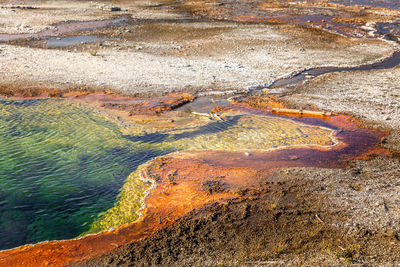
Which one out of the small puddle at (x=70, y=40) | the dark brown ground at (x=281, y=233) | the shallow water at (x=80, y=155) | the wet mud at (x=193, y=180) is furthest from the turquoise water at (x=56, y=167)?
the small puddle at (x=70, y=40)

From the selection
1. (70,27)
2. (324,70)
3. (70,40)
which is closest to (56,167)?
(324,70)

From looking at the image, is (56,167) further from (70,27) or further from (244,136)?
(70,27)

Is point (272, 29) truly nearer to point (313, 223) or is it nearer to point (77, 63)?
point (77, 63)

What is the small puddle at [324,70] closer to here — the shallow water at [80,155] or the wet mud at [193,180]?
the shallow water at [80,155]

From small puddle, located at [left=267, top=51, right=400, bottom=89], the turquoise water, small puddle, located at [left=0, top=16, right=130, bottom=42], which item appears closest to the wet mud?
the turquoise water

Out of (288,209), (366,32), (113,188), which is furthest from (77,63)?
(366,32)

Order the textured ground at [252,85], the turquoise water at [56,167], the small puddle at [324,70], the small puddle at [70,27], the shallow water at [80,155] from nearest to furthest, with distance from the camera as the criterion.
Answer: the textured ground at [252,85], the turquoise water at [56,167], the shallow water at [80,155], the small puddle at [324,70], the small puddle at [70,27]
